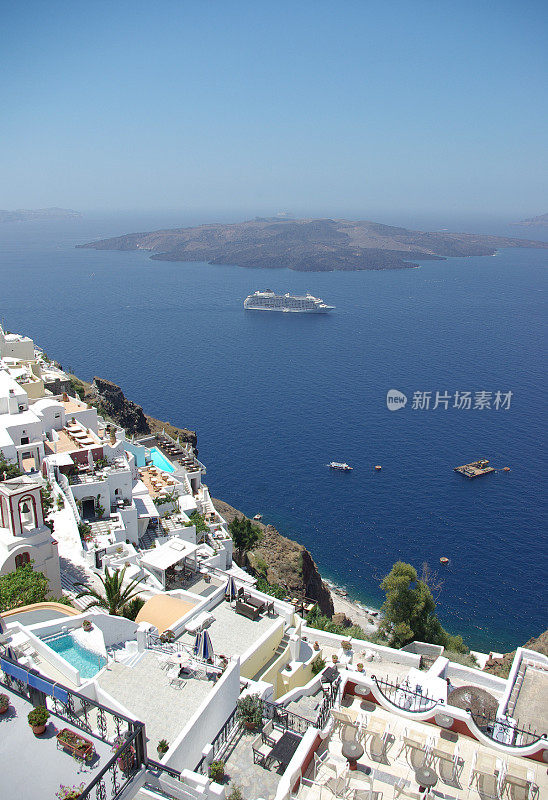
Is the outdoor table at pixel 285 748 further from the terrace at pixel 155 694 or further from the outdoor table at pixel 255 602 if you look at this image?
the outdoor table at pixel 255 602

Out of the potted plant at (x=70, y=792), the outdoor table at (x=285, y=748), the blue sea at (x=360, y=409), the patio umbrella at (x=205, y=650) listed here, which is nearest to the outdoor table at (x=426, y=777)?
the outdoor table at (x=285, y=748)

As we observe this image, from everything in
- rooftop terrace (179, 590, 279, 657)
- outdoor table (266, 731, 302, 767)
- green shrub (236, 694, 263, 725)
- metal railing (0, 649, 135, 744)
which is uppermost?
metal railing (0, 649, 135, 744)

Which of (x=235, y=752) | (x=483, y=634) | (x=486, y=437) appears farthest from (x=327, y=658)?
(x=486, y=437)

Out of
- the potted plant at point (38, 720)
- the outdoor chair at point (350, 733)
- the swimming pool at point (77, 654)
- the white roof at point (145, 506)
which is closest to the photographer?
the potted plant at point (38, 720)

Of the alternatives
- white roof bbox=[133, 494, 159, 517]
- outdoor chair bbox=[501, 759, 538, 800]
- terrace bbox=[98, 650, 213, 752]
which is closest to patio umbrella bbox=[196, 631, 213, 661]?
terrace bbox=[98, 650, 213, 752]

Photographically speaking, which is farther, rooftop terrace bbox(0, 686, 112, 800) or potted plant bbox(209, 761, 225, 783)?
potted plant bbox(209, 761, 225, 783)

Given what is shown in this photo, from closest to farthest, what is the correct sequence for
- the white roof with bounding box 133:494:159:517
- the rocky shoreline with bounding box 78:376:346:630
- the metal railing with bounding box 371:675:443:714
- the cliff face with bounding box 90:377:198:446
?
the metal railing with bounding box 371:675:443:714 → the white roof with bounding box 133:494:159:517 → the rocky shoreline with bounding box 78:376:346:630 → the cliff face with bounding box 90:377:198:446

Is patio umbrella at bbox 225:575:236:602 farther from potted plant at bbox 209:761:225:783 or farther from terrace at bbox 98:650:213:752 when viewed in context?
potted plant at bbox 209:761:225:783
